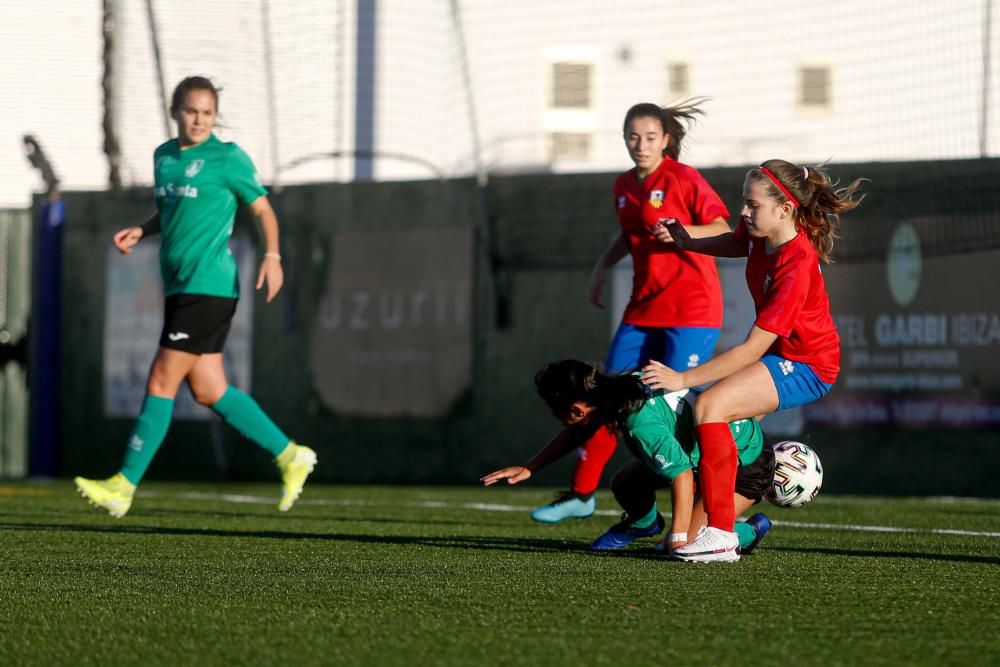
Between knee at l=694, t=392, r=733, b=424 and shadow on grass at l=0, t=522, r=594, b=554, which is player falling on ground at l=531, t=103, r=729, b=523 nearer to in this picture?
shadow on grass at l=0, t=522, r=594, b=554

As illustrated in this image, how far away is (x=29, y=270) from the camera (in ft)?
42.3

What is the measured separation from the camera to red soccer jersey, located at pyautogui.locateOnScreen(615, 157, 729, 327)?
6.87m

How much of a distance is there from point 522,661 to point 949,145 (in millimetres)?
8039

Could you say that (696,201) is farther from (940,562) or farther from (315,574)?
(315,574)

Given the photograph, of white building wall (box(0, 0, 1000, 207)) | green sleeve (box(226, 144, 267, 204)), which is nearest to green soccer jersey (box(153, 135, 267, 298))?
green sleeve (box(226, 144, 267, 204))

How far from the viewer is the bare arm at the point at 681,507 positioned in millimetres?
5520

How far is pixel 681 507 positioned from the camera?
5.54m

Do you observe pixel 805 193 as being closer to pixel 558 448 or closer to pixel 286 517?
pixel 558 448

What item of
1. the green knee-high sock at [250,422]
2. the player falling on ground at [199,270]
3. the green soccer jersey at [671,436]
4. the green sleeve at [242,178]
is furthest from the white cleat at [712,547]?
the green sleeve at [242,178]

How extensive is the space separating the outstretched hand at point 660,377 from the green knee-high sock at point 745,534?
0.86 metres

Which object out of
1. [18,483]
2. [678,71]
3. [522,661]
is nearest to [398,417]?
[18,483]

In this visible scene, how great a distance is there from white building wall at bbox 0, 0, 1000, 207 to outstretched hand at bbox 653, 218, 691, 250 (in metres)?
4.64

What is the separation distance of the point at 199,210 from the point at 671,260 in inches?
88.8

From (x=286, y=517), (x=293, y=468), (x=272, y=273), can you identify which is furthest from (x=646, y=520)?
(x=286, y=517)
